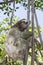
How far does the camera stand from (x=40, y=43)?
1997mm

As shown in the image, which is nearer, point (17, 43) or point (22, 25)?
point (17, 43)

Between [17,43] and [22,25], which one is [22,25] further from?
[17,43]

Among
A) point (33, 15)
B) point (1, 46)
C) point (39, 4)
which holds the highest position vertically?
point (33, 15)

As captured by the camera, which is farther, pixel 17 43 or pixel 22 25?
pixel 22 25

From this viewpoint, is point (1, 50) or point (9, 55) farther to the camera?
point (1, 50)

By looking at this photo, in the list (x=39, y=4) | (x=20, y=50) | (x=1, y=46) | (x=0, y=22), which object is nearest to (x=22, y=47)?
(x=20, y=50)

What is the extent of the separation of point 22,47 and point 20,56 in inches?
3.1

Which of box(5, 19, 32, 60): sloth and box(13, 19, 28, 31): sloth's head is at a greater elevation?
box(13, 19, 28, 31): sloth's head

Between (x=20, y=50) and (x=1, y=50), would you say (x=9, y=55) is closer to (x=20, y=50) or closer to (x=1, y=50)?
(x=20, y=50)

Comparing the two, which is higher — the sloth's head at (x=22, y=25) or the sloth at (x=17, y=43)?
the sloth's head at (x=22, y=25)

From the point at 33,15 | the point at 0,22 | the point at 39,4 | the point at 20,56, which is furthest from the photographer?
the point at 0,22

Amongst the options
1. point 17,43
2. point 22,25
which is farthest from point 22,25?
point 17,43

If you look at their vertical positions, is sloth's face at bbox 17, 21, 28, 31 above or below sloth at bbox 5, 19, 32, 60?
above

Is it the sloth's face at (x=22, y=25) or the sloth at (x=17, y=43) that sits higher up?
the sloth's face at (x=22, y=25)
